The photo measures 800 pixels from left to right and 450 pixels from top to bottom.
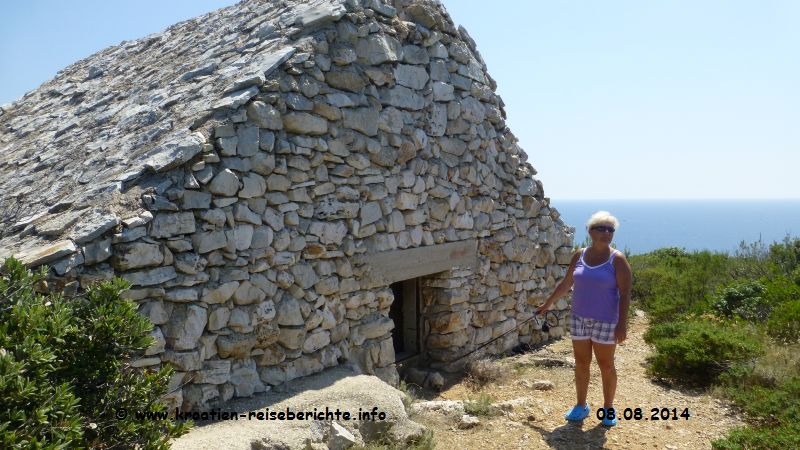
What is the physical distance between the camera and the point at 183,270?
440 centimetres

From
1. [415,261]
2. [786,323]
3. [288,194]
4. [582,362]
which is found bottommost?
[786,323]

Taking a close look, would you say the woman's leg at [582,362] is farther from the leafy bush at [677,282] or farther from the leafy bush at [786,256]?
the leafy bush at [786,256]

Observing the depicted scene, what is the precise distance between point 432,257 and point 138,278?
3.25 m

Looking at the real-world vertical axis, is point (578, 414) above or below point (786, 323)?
below

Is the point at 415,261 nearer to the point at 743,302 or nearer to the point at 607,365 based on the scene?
the point at 607,365

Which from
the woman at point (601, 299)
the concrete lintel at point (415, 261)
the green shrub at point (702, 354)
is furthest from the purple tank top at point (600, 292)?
the green shrub at point (702, 354)

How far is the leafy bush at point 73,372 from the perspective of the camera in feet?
9.15

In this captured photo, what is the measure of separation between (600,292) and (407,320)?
9.33ft

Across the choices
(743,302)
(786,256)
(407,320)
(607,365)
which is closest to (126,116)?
(407,320)

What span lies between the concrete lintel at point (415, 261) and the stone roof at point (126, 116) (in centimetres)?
200

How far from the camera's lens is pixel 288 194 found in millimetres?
5168

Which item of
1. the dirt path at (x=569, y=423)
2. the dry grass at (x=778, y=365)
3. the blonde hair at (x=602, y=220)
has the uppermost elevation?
the blonde hair at (x=602, y=220)

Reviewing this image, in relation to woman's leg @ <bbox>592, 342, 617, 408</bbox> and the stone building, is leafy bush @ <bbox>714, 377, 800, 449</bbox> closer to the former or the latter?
woman's leg @ <bbox>592, 342, 617, 408</bbox>

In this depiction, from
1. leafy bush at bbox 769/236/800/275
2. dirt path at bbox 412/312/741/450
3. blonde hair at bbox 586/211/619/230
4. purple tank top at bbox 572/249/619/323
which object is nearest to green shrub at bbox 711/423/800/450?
dirt path at bbox 412/312/741/450
